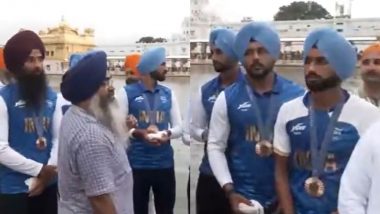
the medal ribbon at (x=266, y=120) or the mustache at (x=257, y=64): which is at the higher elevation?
the mustache at (x=257, y=64)

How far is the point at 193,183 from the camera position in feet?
10.3

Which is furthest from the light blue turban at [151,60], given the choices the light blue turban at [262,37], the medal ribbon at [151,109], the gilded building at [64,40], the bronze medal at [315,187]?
the bronze medal at [315,187]

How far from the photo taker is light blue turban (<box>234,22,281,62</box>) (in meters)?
2.40

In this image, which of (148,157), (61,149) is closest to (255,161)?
(61,149)

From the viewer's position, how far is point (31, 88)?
2.97 meters

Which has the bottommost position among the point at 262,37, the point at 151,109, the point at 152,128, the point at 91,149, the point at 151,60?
the point at 152,128

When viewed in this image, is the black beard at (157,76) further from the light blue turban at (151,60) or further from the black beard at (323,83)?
the black beard at (323,83)

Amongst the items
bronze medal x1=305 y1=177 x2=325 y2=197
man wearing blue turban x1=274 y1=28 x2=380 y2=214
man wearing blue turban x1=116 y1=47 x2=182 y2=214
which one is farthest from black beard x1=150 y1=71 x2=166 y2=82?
bronze medal x1=305 y1=177 x2=325 y2=197

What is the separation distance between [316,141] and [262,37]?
502mm

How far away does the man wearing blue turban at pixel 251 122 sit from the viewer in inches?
95.4

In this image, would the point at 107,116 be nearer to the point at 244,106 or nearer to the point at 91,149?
the point at 91,149

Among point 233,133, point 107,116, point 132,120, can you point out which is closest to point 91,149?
point 107,116

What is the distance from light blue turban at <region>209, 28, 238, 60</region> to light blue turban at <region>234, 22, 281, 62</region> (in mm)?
258

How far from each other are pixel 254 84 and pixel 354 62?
49cm
